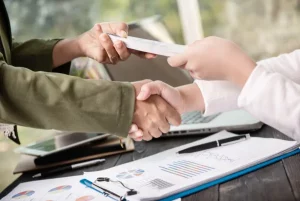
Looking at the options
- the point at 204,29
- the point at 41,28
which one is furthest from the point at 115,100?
the point at 204,29

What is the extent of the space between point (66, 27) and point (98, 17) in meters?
0.13

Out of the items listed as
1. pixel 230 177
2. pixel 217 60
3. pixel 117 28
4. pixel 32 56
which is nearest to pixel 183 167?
pixel 230 177

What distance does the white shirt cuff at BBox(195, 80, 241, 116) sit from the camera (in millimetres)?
896

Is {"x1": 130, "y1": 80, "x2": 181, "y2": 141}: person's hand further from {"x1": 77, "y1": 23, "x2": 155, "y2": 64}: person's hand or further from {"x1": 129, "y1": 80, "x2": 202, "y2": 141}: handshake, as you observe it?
{"x1": 77, "y1": 23, "x2": 155, "y2": 64}: person's hand

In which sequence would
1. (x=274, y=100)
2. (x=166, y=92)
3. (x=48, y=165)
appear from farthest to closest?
(x=48, y=165)
(x=166, y=92)
(x=274, y=100)

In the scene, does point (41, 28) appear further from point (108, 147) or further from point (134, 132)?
point (134, 132)

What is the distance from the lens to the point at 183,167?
0.83 meters

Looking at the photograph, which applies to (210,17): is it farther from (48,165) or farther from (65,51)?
(48,165)

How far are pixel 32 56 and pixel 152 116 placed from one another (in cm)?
35

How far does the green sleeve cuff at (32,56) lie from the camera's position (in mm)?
1035

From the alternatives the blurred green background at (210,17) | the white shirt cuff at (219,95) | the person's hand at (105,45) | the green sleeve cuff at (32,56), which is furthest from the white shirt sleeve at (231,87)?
the blurred green background at (210,17)

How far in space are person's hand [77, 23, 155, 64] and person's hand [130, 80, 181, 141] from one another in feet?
0.36

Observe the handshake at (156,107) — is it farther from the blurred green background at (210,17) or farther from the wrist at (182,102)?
the blurred green background at (210,17)

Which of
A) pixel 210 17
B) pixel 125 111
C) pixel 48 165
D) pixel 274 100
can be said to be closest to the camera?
pixel 274 100
